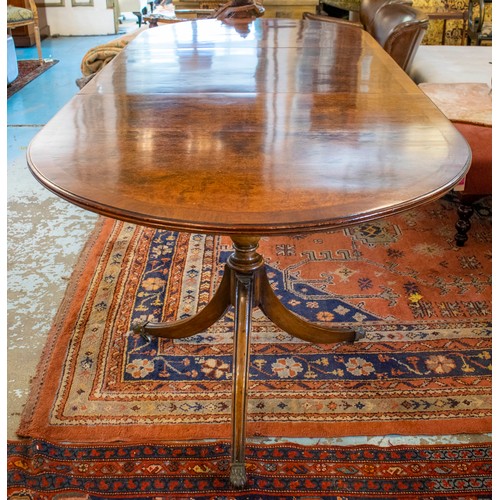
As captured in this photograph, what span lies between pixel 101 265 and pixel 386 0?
2.05 metres

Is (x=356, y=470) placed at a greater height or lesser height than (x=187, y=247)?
lesser

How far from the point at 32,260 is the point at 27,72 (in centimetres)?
340

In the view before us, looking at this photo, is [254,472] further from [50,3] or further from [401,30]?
[50,3]

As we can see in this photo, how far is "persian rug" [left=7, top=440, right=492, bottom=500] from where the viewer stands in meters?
1.32

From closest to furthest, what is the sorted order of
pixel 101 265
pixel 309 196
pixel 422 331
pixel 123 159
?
pixel 309 196 → pixel 123 159 → pixel 422 331 → pixel 101 265

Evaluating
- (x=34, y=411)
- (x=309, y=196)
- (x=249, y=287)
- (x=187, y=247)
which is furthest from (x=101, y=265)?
(x=309, y=196)

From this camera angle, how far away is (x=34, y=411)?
1535 millimetres

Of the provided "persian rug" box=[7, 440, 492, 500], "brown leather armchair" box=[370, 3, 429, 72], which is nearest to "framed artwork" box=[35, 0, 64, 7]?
"brown leather armchair" box=[370, 3, 429, 72]

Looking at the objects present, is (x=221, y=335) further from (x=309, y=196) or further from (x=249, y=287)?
(x=309, y=196)

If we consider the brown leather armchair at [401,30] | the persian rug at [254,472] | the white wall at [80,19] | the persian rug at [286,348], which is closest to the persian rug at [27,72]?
the white wall at [80,19]

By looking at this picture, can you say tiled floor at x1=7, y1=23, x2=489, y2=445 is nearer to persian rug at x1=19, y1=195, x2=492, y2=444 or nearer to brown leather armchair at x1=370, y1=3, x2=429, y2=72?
persian rug at x1=19, y1=195, x2=492, y2=444

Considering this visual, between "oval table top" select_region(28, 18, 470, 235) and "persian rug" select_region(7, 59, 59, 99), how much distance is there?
319 centimetres

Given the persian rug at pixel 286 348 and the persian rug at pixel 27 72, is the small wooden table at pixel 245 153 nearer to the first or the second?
the persian rug at pixel 286 348

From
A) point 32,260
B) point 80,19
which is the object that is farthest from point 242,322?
point 80,19
